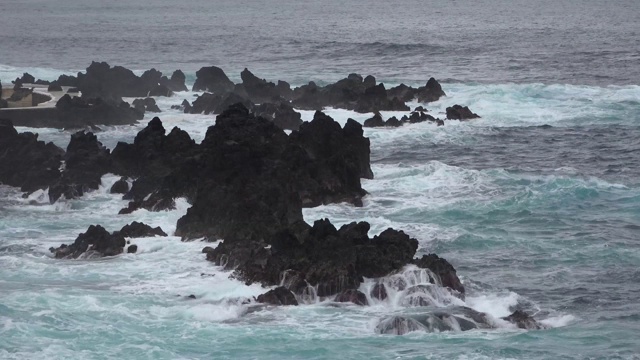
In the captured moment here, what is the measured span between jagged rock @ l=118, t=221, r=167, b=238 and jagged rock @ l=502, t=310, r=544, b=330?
12.8 m

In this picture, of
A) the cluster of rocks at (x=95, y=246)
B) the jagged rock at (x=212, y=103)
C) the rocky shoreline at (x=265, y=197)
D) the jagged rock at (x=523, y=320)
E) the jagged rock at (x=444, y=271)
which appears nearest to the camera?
the jagged rock at (x=523, y=320)

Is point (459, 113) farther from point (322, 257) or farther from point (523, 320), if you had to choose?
point (523, 320)

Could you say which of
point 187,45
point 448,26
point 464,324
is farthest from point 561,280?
point 448,26

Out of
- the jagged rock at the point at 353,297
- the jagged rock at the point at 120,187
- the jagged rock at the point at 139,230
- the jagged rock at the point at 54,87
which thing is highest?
the jagged rock at the point at 54,87

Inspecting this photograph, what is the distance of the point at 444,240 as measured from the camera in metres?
36.0

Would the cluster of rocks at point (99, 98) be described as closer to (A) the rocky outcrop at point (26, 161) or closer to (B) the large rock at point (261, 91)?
(B) the large rock at point (261, 91)

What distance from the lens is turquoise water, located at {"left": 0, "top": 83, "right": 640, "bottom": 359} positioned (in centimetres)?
2691

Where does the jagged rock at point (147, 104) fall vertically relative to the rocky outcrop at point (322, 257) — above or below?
above

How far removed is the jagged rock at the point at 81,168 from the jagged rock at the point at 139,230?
6170mm

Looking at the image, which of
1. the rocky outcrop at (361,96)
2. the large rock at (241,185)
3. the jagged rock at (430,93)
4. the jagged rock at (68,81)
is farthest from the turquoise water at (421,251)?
the jagged rock at (68,81)

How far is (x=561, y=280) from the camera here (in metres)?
32.0

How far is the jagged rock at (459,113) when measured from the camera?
59.5 metres

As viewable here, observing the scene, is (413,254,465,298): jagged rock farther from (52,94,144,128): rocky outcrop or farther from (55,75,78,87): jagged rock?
(55,75,78,87): jagged rock

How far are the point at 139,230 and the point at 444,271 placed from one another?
10.7 m
